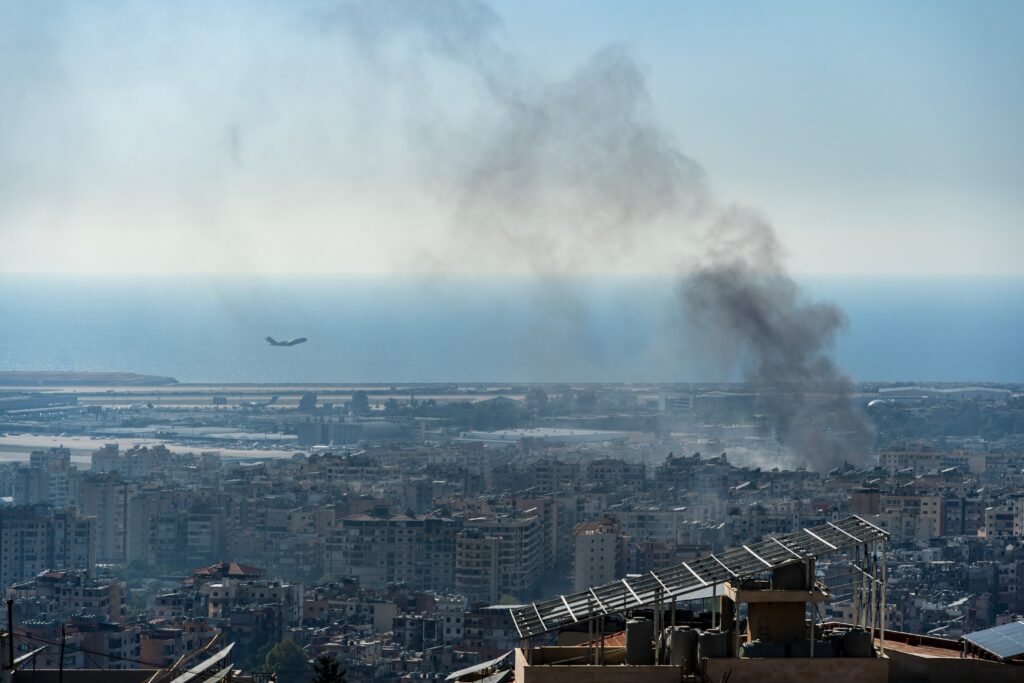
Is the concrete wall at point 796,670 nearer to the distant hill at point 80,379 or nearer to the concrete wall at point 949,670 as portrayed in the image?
the concrete wall at point 949,670

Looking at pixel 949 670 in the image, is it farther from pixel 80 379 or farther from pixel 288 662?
pixel 80 379

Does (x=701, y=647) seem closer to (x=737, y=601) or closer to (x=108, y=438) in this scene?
(x=737, y=601)

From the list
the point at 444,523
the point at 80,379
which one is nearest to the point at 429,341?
the point at 80,379

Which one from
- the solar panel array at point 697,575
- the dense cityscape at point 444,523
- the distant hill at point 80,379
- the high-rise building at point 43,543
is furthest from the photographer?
the distant hill at point 80,379

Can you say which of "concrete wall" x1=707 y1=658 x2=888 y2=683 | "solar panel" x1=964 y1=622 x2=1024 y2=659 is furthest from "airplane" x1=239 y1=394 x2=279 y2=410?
"concrete wall" x1=707 y1=658 x2=888 y2=683

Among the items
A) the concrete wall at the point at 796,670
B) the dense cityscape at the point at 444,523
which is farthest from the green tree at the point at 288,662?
the concrete wall at the point at 796,670

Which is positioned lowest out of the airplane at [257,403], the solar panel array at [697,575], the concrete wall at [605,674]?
the concrete wall at [605,674]
